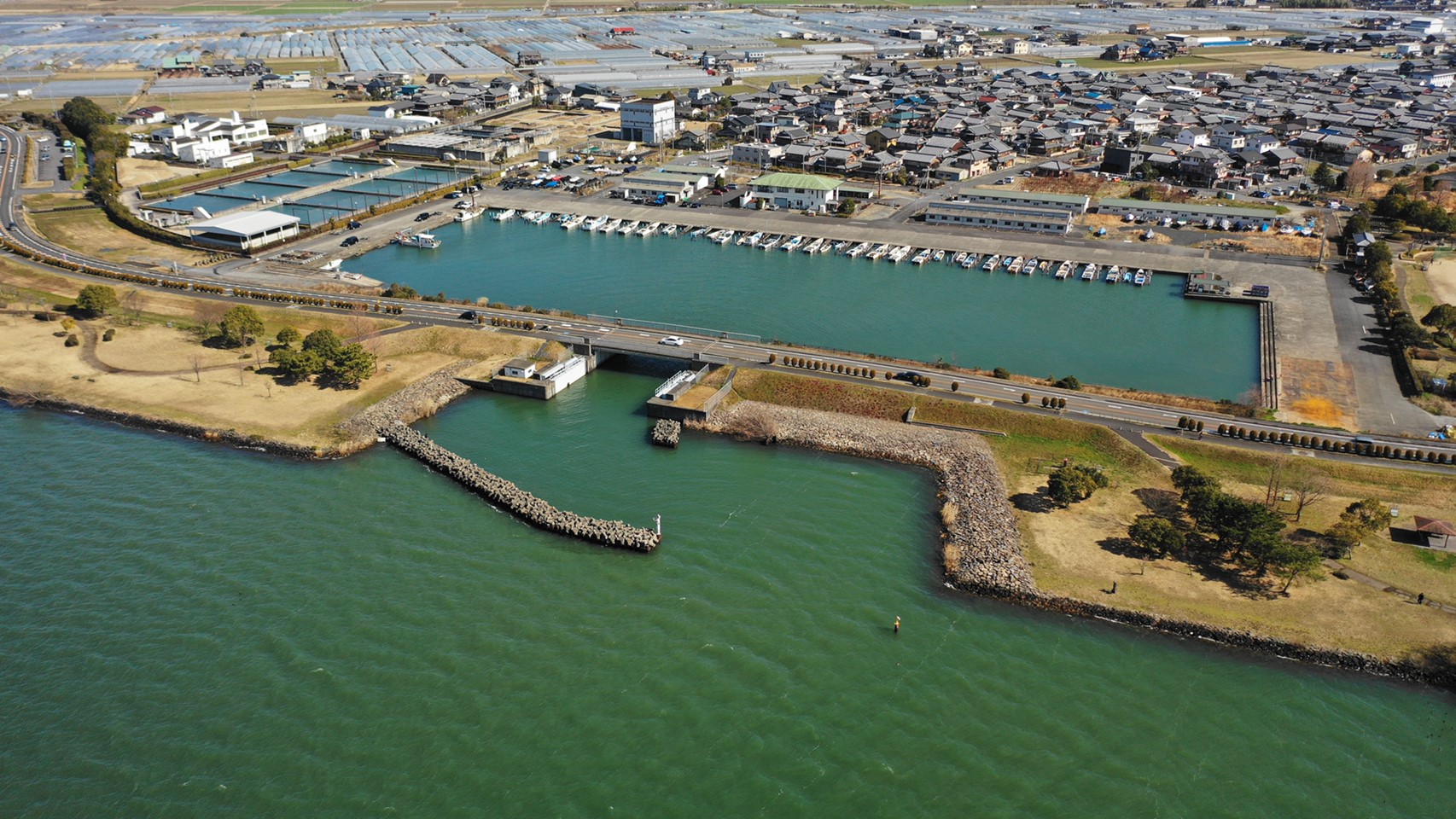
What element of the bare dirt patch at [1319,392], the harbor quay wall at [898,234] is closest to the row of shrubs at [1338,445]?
the bare dirt patch at [1319,392]

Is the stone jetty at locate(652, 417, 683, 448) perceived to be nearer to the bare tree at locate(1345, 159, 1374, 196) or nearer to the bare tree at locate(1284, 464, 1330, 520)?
the bare tree at locate(1284, 464, 1330, 520)

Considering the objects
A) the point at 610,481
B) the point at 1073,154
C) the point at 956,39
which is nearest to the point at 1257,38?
the point at 956,39

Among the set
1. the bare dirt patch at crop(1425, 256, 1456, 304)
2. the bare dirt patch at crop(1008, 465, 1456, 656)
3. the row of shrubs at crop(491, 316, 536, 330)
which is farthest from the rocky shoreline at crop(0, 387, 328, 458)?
the bare dirt patch at crop(1425, 256, 1456, 304)

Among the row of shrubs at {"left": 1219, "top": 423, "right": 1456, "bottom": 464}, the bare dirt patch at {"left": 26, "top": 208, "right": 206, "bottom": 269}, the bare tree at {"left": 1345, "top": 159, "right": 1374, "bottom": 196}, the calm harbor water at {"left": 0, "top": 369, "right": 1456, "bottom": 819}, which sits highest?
the bare tree at {"left": 1345, "top": 159, "right": 1374, "bottom": 196}

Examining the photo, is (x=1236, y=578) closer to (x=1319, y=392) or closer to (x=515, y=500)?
(x=1319, y=392)

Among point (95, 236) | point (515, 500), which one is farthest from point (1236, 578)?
point (95, 236)
